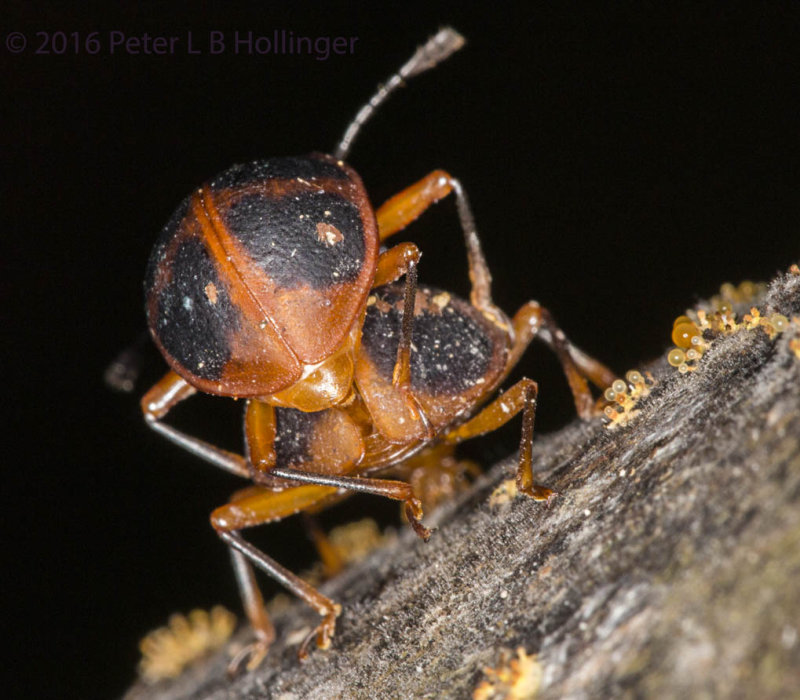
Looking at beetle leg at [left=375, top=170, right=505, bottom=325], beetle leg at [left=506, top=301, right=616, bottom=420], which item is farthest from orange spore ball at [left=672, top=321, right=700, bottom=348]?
beetle leg at [left=375, top=170, right=505, bottom=325]

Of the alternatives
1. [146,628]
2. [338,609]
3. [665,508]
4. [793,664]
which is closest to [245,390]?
[338,609]

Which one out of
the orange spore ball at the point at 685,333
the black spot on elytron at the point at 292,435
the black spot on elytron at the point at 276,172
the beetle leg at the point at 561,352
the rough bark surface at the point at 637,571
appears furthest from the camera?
the black spot on elytron at the point at 292,435

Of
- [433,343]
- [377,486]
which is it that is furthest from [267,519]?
[433,343]

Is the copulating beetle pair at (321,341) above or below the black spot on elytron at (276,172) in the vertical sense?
Answer: below

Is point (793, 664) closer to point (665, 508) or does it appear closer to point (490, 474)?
point (665, 508)

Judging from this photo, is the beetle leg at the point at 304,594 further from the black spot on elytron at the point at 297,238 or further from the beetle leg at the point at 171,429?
the black spot on elytron at the point at 297,238

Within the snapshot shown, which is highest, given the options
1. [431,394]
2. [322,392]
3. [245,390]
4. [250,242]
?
[250,242]

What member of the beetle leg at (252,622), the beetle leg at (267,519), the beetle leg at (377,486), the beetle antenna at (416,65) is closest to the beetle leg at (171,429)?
the beetle leg at (267,519)

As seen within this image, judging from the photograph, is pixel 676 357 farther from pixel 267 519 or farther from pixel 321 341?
pixel 267 519
